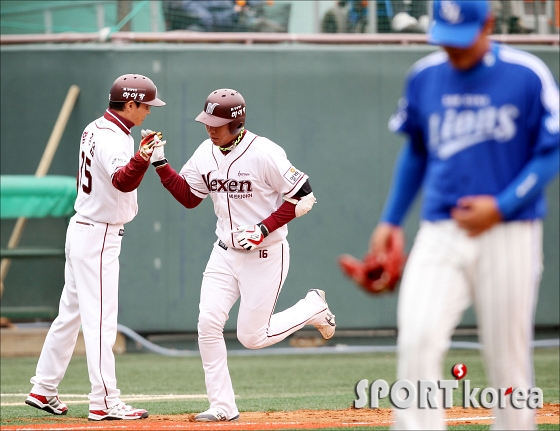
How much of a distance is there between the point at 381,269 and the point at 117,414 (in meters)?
3.03

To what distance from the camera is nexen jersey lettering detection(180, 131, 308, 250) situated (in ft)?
20.9

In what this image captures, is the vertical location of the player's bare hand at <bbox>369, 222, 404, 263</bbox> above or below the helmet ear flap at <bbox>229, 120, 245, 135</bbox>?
below

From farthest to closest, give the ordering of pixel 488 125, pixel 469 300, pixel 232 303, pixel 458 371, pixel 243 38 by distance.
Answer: pixel 243 38 → pixel 458 371 → pixel 232 303 → pixel 469 300 → pixel 488 125

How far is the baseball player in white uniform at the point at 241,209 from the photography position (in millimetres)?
6277

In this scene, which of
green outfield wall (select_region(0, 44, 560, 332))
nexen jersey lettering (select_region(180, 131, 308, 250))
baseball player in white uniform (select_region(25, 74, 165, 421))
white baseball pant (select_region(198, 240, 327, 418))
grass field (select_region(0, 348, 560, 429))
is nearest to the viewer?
white baseball pant (select_region(198, 240, 327, 418))

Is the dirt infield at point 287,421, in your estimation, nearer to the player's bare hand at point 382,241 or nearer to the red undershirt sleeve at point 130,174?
the red undershirt sleeve at point 130,174

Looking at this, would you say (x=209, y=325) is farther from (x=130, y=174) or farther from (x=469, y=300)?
(x=469, y=300)

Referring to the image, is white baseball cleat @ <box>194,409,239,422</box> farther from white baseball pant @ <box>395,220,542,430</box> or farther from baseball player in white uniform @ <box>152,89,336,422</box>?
white baseball pant @ <box>395,220,542,430</box>

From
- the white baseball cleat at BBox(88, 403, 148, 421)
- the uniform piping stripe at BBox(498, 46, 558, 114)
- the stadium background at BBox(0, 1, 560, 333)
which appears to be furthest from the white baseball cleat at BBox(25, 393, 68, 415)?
the stadium background at BBox(0, 1, 560, 333)

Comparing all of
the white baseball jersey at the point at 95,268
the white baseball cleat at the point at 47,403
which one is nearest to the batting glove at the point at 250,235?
the white baseball jersey at the point at 95,268

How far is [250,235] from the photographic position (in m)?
6.23

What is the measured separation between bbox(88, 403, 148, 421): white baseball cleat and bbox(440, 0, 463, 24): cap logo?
12.0 ft

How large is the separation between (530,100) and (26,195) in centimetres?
860

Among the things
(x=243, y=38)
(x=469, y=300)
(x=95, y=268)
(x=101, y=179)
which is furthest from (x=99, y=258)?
(x=243, y=38)
